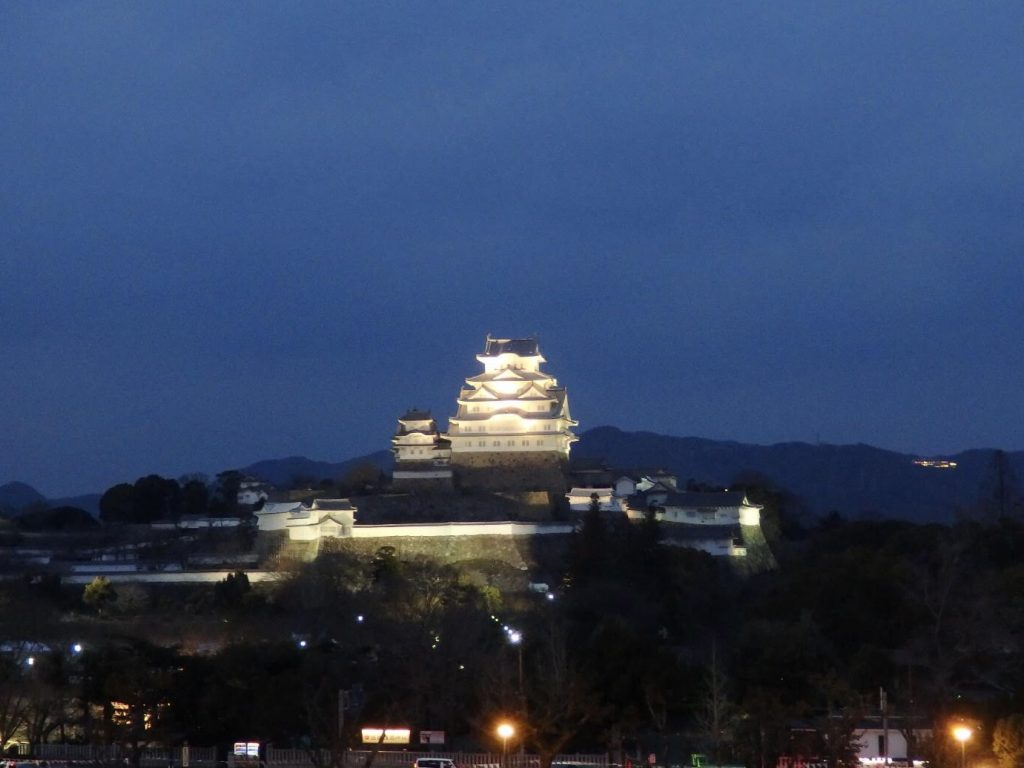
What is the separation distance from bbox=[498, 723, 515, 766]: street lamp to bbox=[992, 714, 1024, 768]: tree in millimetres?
8405

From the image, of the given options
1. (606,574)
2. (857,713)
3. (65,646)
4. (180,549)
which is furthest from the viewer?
(180,549)

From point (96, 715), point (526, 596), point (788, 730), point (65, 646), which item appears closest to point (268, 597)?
point (526, 596)

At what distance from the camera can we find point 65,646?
1895 inches

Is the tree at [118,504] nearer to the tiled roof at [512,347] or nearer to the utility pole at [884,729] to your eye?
the tiled roof at [512,347]

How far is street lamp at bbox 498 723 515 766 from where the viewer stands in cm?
3450

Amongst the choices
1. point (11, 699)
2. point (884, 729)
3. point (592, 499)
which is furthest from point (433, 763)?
point (592, 499)

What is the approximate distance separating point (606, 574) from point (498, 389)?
1301 cm

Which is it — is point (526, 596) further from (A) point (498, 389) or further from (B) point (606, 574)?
(A) point (498, 389)

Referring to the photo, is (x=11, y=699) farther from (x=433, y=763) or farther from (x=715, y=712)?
(x=715, y=712)

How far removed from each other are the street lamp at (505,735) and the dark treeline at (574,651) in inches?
20.1

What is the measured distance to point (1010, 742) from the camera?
34.3m

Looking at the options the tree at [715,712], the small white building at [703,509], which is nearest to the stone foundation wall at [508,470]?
the small white building at [703,509]

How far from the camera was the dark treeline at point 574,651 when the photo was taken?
37.8 metres

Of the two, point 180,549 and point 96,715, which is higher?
point 180,549
